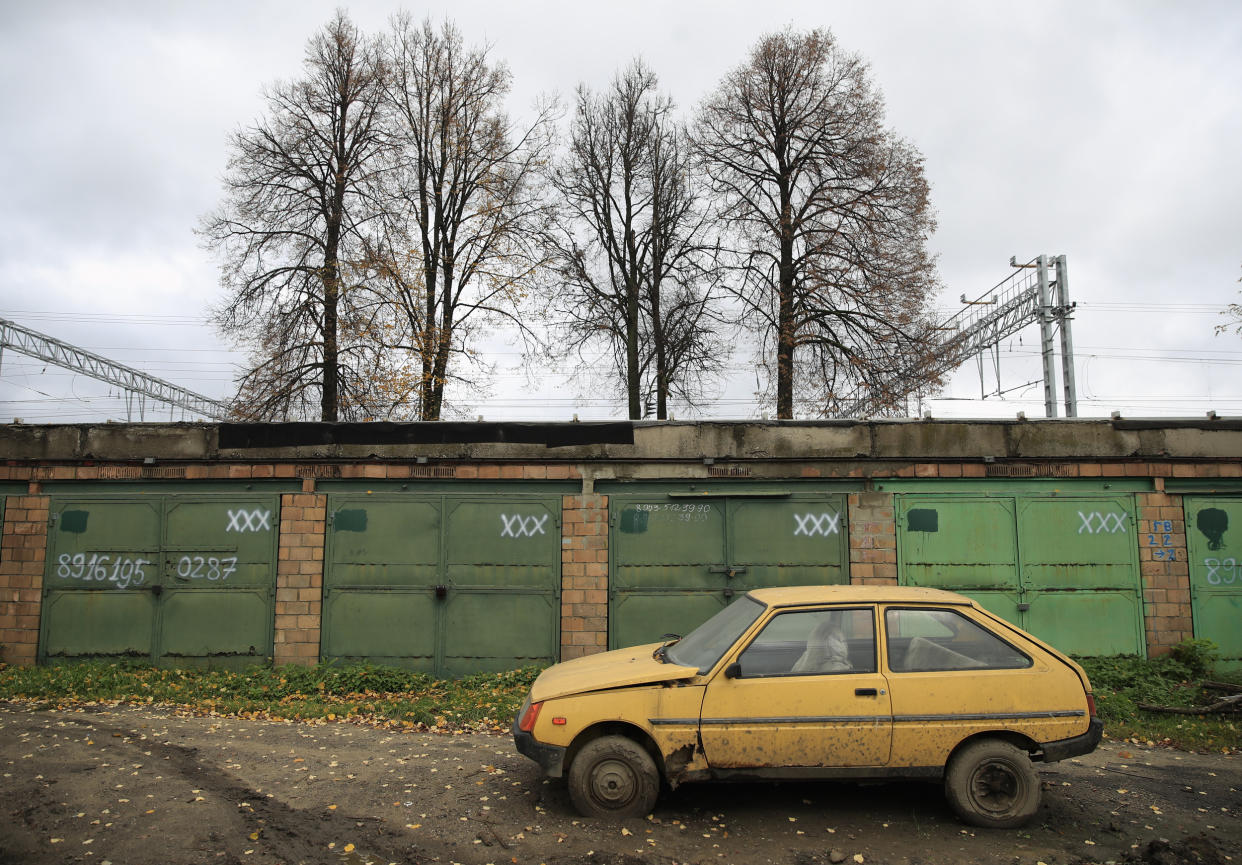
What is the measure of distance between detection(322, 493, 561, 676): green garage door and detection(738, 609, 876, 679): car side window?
15.6 feet

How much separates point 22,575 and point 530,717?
862cm

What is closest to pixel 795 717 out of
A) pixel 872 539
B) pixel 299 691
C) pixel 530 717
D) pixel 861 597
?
pixel 861 597

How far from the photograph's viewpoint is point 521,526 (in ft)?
32.1

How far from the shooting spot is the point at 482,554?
976 cm

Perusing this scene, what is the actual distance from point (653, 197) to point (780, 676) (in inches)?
757

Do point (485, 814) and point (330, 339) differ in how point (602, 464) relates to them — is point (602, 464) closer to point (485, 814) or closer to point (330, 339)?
point (485, 814)

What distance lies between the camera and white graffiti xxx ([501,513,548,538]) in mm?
9750

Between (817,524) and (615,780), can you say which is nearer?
(615,780)

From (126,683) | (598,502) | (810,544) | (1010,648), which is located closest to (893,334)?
(810,544)

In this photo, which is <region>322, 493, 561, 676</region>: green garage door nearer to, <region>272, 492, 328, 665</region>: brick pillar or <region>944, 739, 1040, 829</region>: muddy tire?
<region>272, 492, 328, 665</region>: brick pillar

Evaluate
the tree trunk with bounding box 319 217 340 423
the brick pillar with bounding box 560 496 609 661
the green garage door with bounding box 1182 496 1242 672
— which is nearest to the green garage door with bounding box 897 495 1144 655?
the green garage door with bounding box 1182 496 1242 672

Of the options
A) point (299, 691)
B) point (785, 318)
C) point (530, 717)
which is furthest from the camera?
point (785, 318)

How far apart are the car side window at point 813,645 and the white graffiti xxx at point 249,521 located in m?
7.14

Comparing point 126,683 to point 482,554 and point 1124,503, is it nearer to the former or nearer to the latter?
point 482,554
